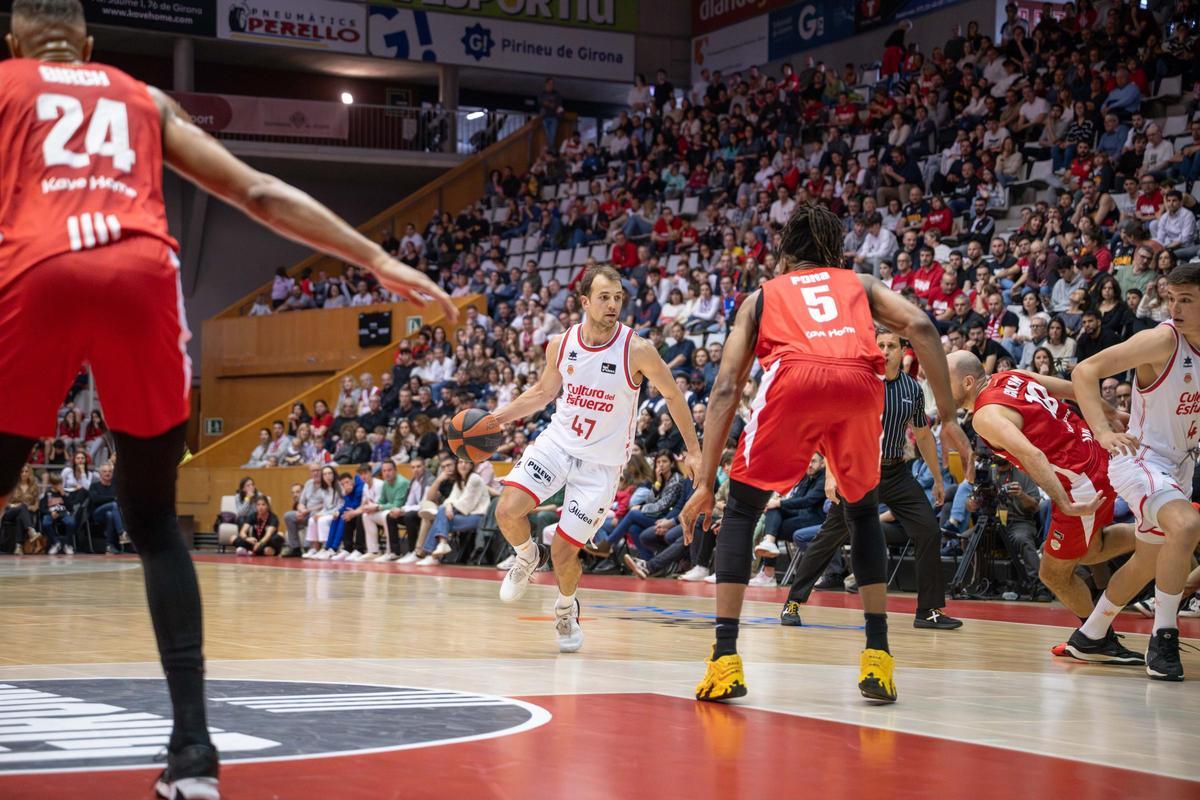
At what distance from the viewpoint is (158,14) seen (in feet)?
86.5

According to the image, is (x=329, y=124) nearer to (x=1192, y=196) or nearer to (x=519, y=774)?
(x=1192, y=196)

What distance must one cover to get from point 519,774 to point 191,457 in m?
22.7

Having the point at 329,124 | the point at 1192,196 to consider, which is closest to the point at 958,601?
the point at 1192,196

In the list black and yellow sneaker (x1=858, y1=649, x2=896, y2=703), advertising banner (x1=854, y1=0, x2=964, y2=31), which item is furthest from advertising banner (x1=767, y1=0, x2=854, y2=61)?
black and yellow sneaker (x1=858, y1=649, x2=896, y2=703)

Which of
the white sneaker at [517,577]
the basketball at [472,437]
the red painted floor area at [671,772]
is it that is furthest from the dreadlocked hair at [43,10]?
the basketball at [472,437]

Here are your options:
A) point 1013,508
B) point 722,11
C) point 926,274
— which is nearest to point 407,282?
point 1013,508

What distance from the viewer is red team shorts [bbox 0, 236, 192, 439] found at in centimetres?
281

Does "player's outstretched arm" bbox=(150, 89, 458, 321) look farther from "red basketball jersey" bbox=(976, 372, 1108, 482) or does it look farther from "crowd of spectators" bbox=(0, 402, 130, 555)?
"crowd of spectators" bbox=(0, 402, 130, 555)

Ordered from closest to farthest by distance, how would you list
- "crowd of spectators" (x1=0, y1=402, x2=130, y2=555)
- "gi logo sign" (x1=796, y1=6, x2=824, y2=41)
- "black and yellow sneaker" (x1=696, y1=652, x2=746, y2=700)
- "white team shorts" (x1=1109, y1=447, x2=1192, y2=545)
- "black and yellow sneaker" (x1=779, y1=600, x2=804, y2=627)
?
1. "black and yellow sneaker" (x1=696, y1=652, x2=746, y2=700)
2. "white team shorts" (x1=1109, y1=447, x2=1192, y2=545)
3. "black and yellow sneaker" (x1=779, y1=600, x2=804, y2=627)
4. "crowd of spectators" (x1=0, y1=402, x2=130, y2=555)
5. "gi logo sign" (x1=796, y1=6, x2=824, y2=41)

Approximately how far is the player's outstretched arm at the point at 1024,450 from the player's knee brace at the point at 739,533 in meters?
1.91

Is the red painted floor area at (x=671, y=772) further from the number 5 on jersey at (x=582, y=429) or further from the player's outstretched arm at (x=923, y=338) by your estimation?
the number 5 on jersey at (x=582, y=429)

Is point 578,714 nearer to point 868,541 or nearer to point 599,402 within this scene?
point 868,541

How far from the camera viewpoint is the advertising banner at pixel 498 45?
28.2m

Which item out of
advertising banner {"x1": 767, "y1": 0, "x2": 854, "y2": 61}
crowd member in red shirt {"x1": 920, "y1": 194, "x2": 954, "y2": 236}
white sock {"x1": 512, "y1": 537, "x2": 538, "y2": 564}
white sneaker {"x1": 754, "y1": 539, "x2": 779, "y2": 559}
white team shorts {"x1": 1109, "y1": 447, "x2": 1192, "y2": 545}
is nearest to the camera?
white team shorts {"x1": 1109, "y1": 447, "x2": 1192, "y2": 545}
